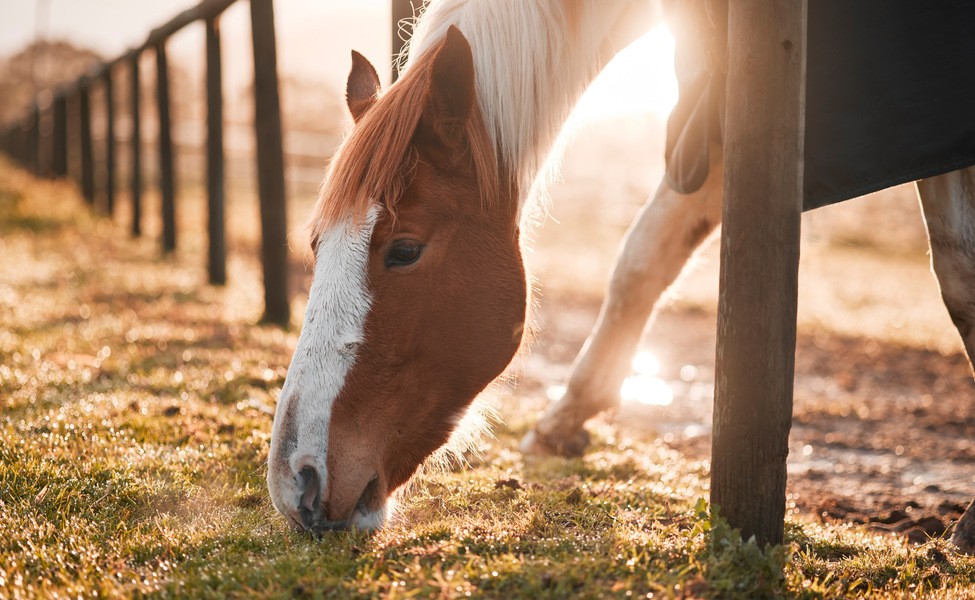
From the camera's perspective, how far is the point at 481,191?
2.89 m

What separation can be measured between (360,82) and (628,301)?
171 cm

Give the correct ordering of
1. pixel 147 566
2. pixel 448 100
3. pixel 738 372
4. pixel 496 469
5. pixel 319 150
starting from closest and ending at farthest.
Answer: pixel 147 566 < pixel 738 372 < pixel 448 100 < pixel 496 469 < pixel 319 150

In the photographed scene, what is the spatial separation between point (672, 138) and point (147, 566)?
2526 mm

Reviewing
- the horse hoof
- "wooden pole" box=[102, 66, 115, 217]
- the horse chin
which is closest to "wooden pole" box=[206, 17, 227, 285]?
the horse hoof

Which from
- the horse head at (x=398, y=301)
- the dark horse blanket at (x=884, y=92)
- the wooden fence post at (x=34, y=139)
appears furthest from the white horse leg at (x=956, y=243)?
the wooden fence post at (x=34, y=139)

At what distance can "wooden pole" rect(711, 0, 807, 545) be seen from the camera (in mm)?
2516

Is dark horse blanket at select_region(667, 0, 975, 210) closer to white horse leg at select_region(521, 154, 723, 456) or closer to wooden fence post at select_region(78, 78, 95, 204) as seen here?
white horse leg at select_region(521, 154, 723, 456)

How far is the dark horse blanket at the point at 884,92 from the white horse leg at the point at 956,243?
0.25 m

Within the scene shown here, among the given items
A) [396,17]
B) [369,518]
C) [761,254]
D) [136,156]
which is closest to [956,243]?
[761,254]

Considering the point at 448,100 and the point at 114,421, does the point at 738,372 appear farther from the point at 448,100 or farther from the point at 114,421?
the point at 114,421

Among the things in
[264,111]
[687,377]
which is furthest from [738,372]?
[264,111]

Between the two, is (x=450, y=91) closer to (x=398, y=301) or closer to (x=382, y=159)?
(x=382, y=159)

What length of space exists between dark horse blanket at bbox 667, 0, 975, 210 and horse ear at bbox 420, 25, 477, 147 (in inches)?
41.6

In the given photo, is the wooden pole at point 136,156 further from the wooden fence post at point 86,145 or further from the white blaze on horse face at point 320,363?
the white blaze on horse face at point 320,363
